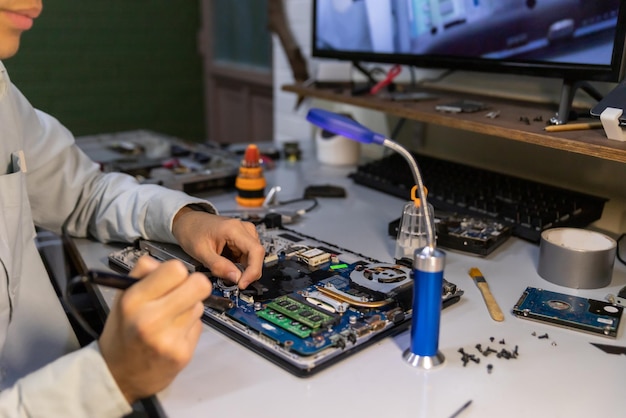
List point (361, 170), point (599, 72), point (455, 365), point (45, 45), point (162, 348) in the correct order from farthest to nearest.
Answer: point (45, 45) → point (361, 170) → point (599, 72) → point (455, 365) → point (162, 348)

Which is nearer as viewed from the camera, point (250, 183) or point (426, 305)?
point (426, 305)

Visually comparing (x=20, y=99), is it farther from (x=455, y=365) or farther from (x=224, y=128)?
(x=224, y=128)

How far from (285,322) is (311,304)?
58 mm

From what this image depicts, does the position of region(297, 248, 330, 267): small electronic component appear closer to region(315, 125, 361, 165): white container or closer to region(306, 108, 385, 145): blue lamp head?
region(306, 108, 385, 145): blue lamp head

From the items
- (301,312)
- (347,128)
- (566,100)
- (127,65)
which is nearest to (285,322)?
(301,312)

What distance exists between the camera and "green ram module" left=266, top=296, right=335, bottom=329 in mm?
783

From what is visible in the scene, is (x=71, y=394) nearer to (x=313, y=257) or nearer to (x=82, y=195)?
(x=313, y=257)

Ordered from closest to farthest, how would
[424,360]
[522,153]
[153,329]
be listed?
[153,329]
[424,360]
[522,153]

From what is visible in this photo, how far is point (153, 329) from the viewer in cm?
63

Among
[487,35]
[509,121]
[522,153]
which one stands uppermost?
[487,35]

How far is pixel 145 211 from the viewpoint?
3.59 ft

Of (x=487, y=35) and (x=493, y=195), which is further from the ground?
(x=487, y=35)

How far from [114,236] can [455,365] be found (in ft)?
2.27

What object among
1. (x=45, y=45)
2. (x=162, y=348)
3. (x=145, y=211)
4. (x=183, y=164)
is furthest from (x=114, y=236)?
(x=45, y=45)
